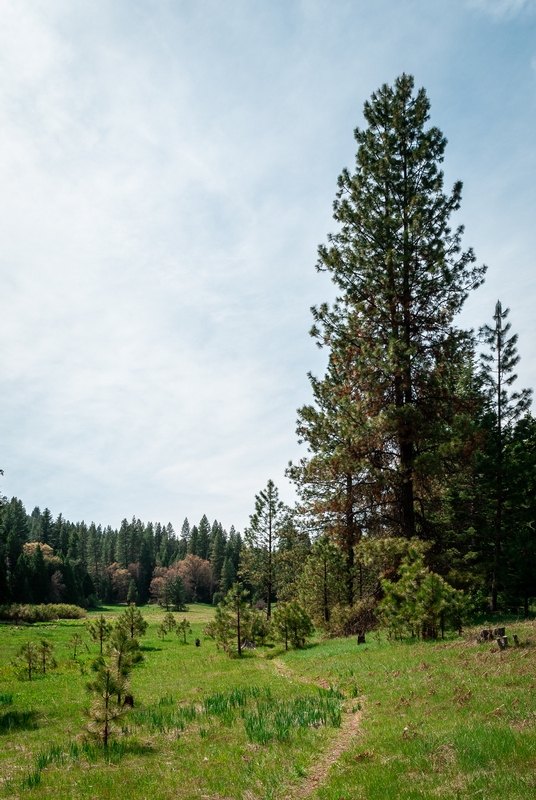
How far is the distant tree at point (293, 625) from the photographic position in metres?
24.7

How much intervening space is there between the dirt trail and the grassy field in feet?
0.10

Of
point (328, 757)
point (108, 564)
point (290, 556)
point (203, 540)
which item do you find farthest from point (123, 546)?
point (328, 757)

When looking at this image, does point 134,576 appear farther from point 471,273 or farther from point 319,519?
point 471,273

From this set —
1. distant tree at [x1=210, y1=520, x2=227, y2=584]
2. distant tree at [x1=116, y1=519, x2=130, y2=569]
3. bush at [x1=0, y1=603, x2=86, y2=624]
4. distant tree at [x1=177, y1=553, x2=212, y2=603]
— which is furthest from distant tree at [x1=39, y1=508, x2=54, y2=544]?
bush at [x1=0, y1=603, x2=86, y2=624]

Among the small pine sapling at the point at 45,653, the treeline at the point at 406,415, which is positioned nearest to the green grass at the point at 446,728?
the treeline at the point at 406,415

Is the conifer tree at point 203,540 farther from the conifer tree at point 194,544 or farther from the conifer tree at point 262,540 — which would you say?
the conifer tree at point 262,540

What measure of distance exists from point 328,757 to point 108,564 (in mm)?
129110

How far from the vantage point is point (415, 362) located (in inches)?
731

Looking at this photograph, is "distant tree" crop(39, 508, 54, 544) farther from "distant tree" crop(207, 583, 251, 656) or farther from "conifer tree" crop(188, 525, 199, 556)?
"distant tree" crop(207, 583, 251, 656)

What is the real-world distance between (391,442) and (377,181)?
37.0ft

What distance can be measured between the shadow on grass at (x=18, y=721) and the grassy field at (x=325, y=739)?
5 cm

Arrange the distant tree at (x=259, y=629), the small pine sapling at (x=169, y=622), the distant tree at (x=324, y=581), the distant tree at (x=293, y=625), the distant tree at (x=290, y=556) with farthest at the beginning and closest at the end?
the small pine sapling at (x=169, y=622) < the distant tree at (x=290, y=556) < the distant tree at (x=259, y=629) < the distant tree at (x=324, y=581) < the distant tree at (x=293, y=625)

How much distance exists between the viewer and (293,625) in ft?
81.4

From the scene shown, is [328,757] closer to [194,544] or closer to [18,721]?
[18,721]
